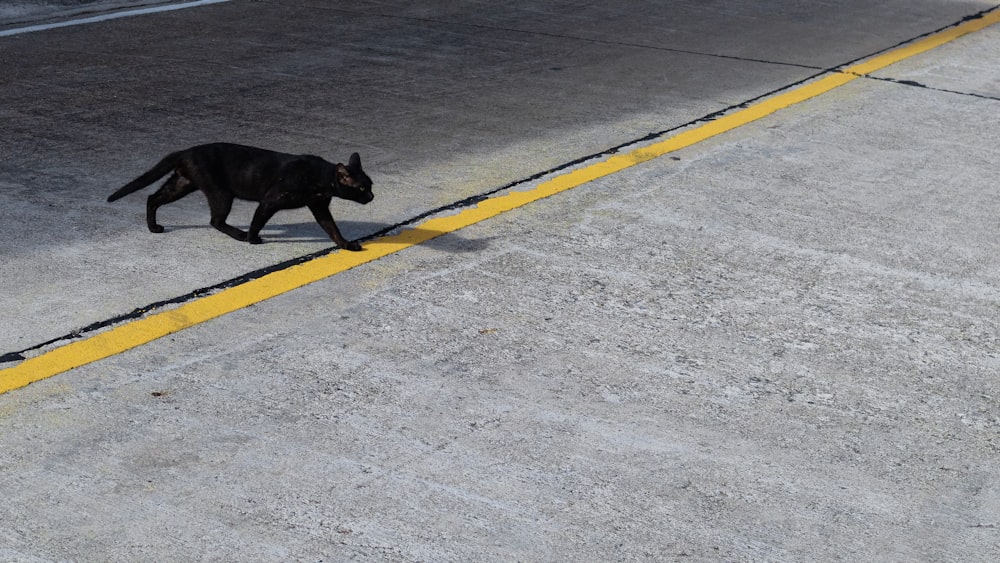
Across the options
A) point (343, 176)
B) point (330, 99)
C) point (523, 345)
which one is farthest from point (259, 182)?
point (330, 99)

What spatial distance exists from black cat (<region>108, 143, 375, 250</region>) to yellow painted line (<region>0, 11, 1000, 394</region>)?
0.25 m

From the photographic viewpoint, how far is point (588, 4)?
12.4m

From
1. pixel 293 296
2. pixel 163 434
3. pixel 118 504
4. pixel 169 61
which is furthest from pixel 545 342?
pixel 169 61

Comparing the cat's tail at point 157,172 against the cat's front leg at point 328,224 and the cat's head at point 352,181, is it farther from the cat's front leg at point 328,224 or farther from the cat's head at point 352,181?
the cat's head at point 352,181

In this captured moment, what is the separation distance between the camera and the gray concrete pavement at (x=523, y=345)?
3.34m

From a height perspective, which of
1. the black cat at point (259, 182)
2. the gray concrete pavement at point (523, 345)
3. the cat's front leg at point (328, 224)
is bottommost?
the gray concrete pavement at point (523, 345)

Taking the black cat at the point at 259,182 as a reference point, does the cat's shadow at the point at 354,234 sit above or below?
below

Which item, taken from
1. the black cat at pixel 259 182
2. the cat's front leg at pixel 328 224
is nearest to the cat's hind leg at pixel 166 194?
the black cat at pixel 259 182

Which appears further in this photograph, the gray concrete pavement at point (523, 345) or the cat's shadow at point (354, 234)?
the cat's shadow at point (354, 234)

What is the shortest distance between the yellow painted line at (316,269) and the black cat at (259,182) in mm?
254

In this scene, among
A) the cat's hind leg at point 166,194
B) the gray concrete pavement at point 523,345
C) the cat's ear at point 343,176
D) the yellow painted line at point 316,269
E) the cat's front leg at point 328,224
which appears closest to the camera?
the gray concrete pavement at point 523,345

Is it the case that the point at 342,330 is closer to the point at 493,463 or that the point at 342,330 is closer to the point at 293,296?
the point at 293,296

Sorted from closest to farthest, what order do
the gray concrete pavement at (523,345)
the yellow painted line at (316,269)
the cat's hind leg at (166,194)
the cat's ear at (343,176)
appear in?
1. the gray concrete pavement at (523,345)
2. the yellow painted line at (316,269)
3. the cat's ear at (343,176)
4. the cat's hind leg at (166,194)

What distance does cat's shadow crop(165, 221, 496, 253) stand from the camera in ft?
18.0
